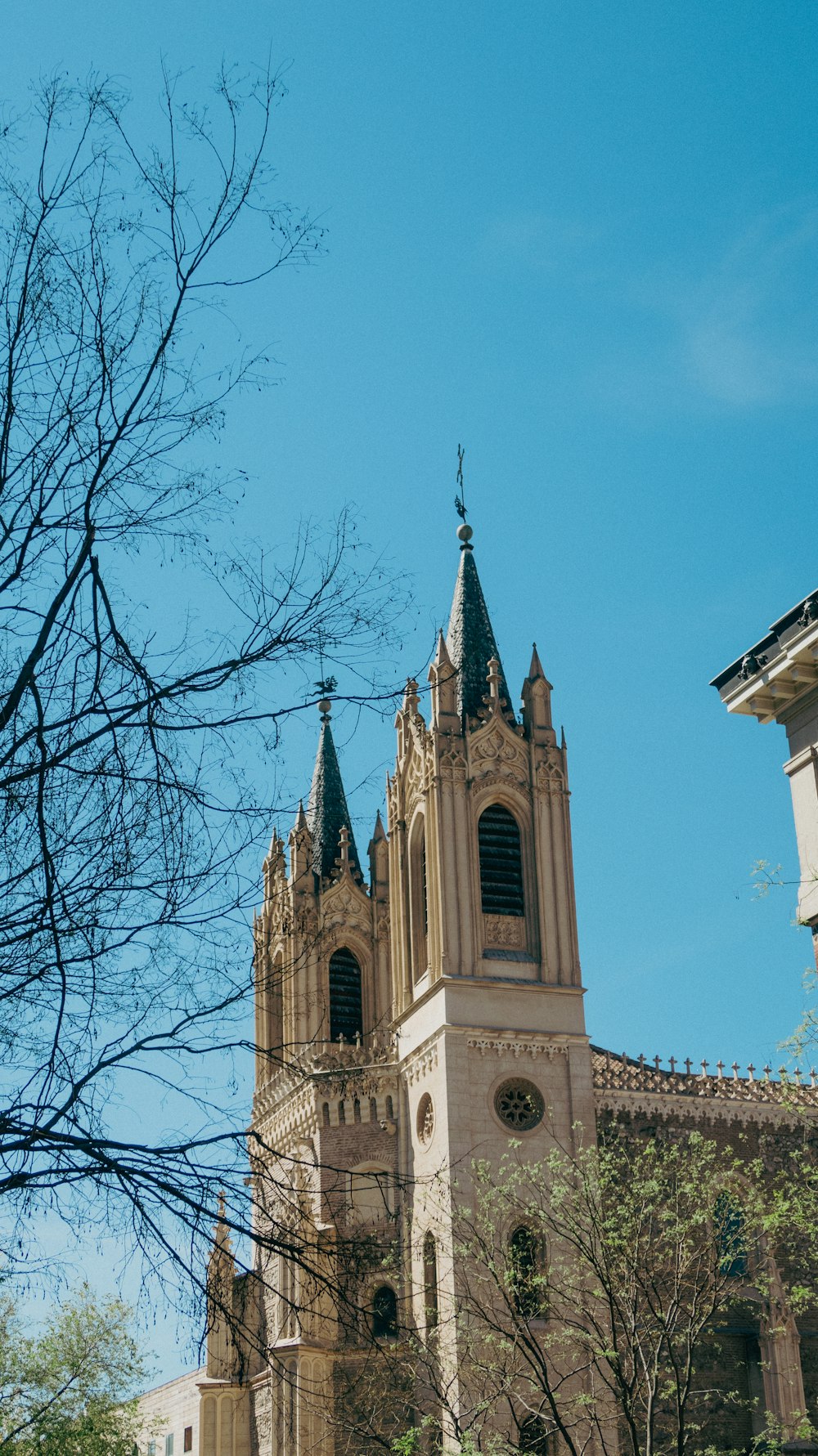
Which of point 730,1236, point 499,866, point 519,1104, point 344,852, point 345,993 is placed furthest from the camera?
point 344,852

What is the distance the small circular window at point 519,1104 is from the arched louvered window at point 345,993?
375 inches

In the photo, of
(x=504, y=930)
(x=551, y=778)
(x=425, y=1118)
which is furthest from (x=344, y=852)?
(x=425, y=1118)

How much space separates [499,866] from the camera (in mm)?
40469

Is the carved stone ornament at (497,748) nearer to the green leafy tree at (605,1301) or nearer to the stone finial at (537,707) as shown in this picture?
the stone finial at (537,707)

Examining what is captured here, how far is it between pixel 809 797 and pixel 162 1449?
4104 cm

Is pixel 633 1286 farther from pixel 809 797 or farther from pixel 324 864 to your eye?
pixel 324 864

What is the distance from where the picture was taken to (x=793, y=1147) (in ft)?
134

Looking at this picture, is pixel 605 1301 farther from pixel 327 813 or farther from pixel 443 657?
pixel 327 813

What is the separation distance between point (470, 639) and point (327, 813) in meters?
10.6

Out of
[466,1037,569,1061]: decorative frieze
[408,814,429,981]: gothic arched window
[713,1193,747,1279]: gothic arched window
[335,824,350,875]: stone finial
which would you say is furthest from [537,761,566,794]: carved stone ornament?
[335,824,350,875]: stone finial

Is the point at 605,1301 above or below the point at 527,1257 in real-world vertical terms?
below

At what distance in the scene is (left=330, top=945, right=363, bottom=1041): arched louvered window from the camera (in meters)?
48.0

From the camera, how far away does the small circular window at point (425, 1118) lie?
3909cm

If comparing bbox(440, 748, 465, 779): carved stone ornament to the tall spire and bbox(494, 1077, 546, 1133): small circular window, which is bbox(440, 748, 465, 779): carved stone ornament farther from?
the tall spire
